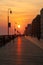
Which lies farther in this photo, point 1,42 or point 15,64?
point 1,42

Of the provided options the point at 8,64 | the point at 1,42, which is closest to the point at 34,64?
the point at 8,64

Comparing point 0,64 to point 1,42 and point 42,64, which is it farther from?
point 1,42

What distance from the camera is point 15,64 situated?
16172 millimetres

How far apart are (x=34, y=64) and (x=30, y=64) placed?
0.26m

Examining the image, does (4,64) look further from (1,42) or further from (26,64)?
(1,42)

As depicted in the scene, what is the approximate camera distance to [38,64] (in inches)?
639

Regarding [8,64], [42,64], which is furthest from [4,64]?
[42,64]

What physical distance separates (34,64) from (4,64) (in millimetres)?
1830

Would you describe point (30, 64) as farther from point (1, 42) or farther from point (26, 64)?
point (1, 42)

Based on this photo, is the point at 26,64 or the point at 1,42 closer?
the point at 26,64

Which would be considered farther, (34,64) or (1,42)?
(1,42)

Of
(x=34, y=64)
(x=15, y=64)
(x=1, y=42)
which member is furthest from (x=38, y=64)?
(x=1, y=42)

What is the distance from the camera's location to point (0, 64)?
16250 mm

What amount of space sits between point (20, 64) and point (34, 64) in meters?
0.85
